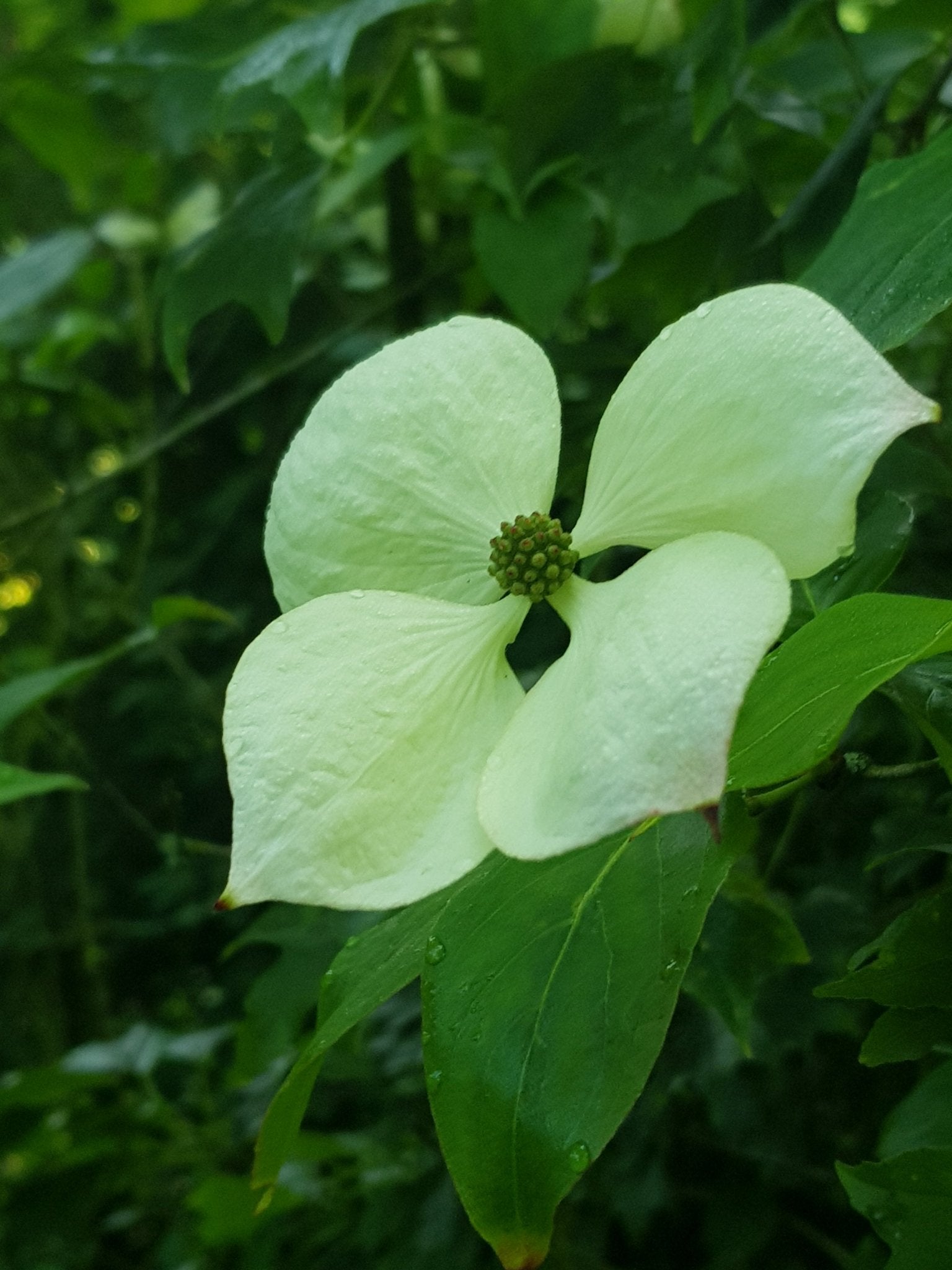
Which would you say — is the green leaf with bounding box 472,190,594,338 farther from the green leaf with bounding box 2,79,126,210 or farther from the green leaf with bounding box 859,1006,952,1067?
the green leaf with bounding box 2,79,126,210

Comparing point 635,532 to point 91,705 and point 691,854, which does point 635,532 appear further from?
point 91,705

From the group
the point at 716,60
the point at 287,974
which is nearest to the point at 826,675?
the point at 716,60

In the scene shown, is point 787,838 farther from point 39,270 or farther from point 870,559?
point 39,270

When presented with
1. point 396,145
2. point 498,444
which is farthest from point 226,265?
point 498,444

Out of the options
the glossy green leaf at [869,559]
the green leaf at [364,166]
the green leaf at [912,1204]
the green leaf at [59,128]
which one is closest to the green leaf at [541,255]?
Answer: the green leaf at [364,166]

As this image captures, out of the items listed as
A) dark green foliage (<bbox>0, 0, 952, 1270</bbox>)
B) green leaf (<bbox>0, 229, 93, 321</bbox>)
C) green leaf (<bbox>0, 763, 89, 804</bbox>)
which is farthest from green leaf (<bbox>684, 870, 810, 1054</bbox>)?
green leaf (<bbox>0, 229, 93, 321</bbox>)

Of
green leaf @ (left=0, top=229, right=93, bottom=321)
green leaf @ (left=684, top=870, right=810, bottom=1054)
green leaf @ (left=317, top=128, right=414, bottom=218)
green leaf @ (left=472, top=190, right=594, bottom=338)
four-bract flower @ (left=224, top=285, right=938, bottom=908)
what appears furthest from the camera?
green leaf @ (left=0, top=229, right=93, bottom=321)
